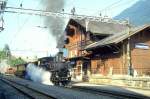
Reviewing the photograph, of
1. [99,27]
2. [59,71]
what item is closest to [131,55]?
[59,71]

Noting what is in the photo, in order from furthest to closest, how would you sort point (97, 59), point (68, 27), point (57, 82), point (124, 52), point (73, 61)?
point (68, 27) → point (73, 61) → point (97, 59) → point (124, 52) → point (57, 82)

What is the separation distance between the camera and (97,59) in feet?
142

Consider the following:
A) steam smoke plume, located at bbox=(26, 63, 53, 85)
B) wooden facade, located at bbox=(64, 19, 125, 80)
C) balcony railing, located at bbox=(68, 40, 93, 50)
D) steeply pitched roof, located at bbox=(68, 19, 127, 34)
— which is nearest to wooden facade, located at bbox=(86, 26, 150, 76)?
wooden facade, located at bbox=(64, 19, 125, 80)

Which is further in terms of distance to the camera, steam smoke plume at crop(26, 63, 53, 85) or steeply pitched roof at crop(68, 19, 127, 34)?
steeply pitched roof at crop(68, 19, 127, 34)

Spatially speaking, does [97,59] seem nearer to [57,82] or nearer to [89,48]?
[89,48]

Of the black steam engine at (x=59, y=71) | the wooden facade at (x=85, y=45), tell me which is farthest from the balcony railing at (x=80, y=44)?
the black steam engine at (x=59, y=71)

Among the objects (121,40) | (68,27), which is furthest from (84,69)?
(121,40)

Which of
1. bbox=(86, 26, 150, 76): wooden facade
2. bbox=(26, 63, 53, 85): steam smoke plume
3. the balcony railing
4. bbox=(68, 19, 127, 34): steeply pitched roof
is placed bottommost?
bbox=(26, 63, 53, 85): steam smoke plume

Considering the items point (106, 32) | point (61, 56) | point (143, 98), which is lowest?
point (143, 98)

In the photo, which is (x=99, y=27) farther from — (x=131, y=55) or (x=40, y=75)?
(x=40, y=75)

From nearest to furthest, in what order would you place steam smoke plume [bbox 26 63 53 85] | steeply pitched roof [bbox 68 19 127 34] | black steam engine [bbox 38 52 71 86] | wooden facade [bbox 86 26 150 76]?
black steam engine [bbox 38 52 71 86], wooden facade [bbox 86 26 150 76], steam smoke plume [bbox 26 63 53 85], steeply pitched roof [bbox 68 19 127 34]

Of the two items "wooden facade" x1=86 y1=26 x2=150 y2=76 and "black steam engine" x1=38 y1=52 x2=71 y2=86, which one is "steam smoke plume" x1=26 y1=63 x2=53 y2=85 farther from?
"wooden facade" x1=86 y1=26 x2=150 y2=76

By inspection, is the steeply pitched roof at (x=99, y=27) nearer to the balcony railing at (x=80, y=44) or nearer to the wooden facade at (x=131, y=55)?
the balcony railing at (x=80, y=44)

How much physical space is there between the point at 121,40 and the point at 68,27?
2122cm
